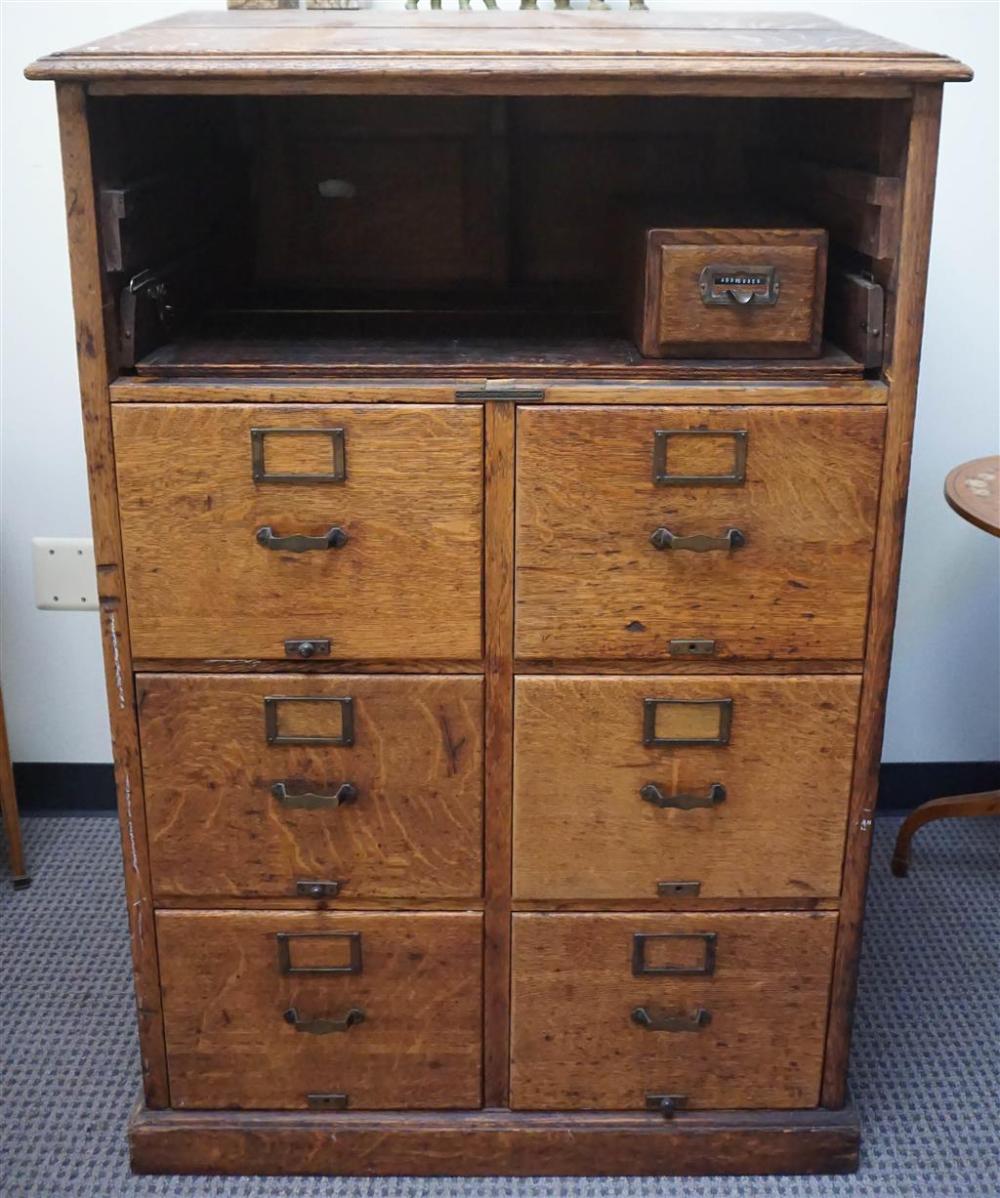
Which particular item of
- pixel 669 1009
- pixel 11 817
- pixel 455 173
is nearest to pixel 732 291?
pixel 455 173

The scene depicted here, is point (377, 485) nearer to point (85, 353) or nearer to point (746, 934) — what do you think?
point (85, 353)

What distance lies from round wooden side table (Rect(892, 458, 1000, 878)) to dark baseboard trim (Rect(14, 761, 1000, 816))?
9 cm

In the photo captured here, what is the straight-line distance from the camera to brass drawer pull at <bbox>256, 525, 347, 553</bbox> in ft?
4.84

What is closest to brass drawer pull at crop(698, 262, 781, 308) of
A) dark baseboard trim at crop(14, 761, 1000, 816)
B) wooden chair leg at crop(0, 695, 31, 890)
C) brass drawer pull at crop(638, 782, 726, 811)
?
brass drawer pull at crop(638, 782, 726, 811)

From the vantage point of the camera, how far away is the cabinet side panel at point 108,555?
1.39 m

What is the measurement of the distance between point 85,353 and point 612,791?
0.76 metres

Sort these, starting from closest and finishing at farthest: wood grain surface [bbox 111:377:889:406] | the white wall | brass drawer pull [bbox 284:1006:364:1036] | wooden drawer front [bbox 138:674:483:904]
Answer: wood grain surface [bbox 111:377:889:406]
wooden drawer front [bbox 138:674:483:904]
brass drawer pull [bbox 284:1006:364:1036]
the white wall

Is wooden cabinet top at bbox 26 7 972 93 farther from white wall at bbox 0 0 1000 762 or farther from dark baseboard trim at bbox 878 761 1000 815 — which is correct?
dark baseboard trim at bbox 878 761 1000 815

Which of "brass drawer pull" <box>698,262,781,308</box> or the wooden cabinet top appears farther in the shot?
"brass drawer pull" <box>698,262,781,308</box>

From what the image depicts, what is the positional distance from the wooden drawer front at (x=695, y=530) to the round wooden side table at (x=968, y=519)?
1.85 ft

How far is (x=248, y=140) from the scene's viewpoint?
6.31 ft

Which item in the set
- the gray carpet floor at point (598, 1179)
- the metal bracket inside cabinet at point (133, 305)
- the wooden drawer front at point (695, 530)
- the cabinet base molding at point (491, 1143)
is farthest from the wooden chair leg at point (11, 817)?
the wooden drawer front at point (695, 530)

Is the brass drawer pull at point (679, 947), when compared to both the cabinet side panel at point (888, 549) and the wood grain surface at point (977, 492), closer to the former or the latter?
the cabinet side panel at point (888, 549)

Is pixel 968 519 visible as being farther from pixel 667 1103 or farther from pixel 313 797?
pixel 313 797
